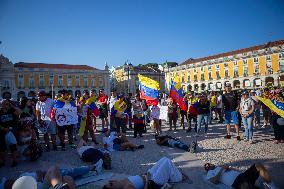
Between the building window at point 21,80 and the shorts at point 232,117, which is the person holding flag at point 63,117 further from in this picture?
the building window at point 21,80

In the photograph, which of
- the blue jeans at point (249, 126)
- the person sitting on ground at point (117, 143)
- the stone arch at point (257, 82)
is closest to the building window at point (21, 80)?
the stone arch at point (257, 82)

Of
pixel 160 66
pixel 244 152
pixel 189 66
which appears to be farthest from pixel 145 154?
pixel 160 66

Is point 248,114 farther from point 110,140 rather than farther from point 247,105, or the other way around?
point 110,140

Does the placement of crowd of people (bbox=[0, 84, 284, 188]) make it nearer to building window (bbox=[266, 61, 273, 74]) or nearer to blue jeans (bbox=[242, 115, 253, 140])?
blue jeans (bbox=[242, 115, 253, 140])

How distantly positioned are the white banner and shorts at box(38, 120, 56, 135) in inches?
9.4

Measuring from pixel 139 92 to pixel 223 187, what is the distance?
6389 mm

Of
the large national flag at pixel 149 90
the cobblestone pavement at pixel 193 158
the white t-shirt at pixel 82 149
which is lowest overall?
the cobblestone pavement at pixel 193 158

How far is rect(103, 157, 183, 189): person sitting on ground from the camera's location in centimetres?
334

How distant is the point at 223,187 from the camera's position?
399cm

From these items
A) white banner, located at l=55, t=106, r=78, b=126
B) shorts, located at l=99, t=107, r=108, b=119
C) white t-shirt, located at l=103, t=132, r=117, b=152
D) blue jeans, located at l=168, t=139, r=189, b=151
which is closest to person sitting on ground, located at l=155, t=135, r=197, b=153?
blue jeans, located at l=168, t=139, r=189, b=151

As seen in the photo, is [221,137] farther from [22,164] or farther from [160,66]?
[160,66]

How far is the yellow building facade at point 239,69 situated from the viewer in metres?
51.3

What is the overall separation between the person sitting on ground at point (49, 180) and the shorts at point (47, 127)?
129 inches

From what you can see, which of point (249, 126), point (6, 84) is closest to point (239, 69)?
point (249, 126)
